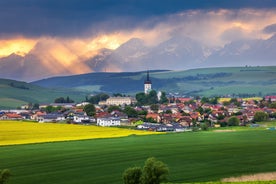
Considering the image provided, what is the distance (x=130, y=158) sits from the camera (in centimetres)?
6619

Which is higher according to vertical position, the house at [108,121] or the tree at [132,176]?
the house at [108,121]

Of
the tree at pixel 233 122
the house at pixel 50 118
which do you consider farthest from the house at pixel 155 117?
the house at pixel 50 118

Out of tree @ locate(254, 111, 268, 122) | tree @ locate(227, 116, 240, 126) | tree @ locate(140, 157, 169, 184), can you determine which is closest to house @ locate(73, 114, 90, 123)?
tree @ locate(227, 116, 240, 126)

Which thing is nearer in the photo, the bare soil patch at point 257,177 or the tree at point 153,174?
the tree at point 153,174

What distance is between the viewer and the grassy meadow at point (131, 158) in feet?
173

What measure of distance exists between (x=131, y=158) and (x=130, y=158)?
13 cm

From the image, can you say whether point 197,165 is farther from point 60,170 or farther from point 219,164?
point 60,170

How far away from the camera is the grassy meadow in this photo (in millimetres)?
52594

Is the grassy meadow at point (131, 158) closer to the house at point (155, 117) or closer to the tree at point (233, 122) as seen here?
the tree at point (233, 122)

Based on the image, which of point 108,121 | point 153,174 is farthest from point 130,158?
point 108,121

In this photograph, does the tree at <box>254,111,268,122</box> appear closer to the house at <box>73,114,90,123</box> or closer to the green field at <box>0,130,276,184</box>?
the house at <box>73,114,90,123</box>

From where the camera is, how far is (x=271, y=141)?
A: 8512cm

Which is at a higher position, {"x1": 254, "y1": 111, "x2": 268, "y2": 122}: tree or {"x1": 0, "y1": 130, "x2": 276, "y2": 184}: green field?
{"x1": 254, "y1": 111, "x2": 268, "y2": 122}: tree

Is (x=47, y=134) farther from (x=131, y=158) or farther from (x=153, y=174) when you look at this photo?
(x=153, y=174)
